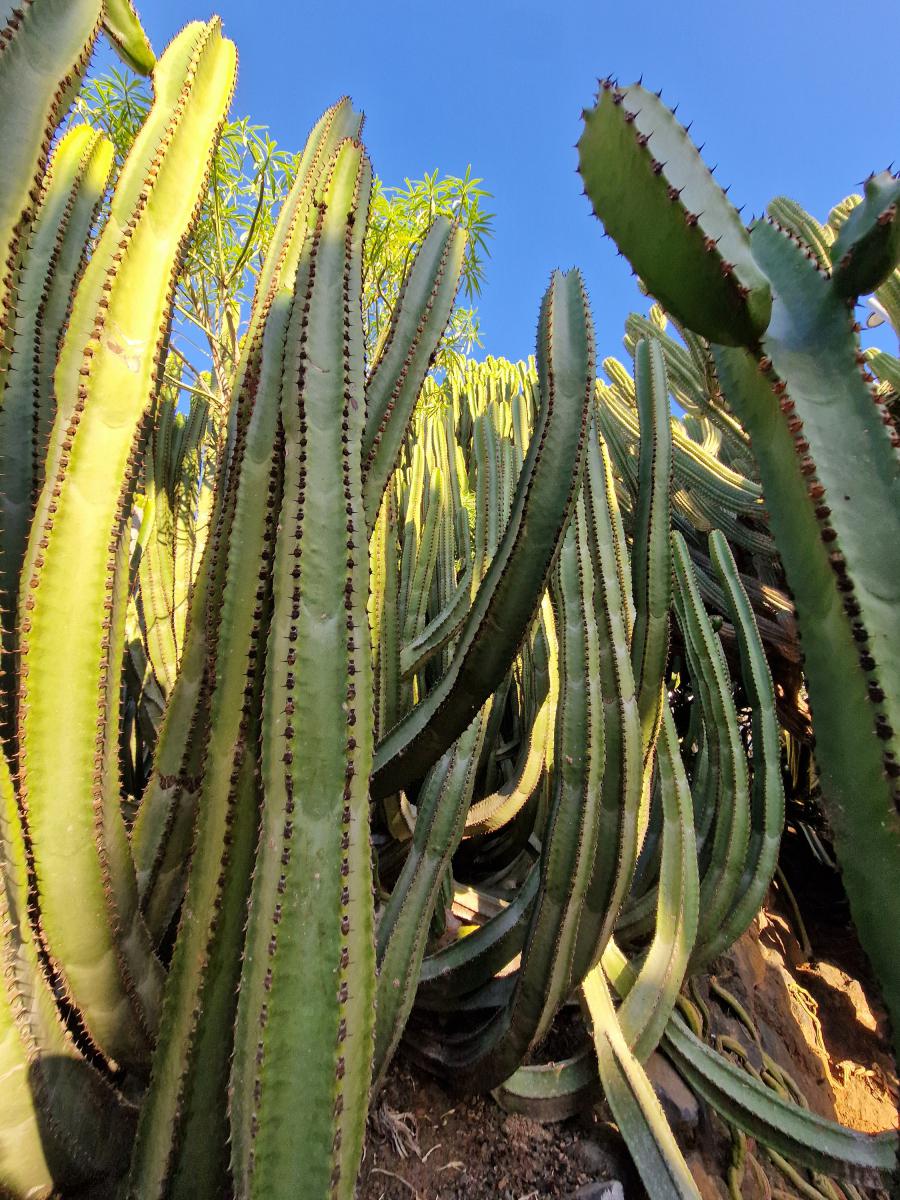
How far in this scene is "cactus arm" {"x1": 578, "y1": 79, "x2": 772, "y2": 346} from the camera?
43.9 inches

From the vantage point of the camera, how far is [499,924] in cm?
204

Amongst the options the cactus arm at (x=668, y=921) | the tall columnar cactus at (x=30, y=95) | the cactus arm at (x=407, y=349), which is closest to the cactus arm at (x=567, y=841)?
the cactus arm at (x=668, y=921)

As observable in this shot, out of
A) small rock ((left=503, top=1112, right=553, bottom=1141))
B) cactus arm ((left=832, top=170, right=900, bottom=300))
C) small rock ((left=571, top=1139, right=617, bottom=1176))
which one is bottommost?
small rock ((left=571, top=1139, right=617, bottom=1176))

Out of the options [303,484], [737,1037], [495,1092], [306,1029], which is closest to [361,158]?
[303,484]

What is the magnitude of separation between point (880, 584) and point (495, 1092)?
1.69 m

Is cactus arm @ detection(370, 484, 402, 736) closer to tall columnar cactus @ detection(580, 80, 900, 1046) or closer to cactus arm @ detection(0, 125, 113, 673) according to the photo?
cactus arm @ detection(0, 125, 113, 673)

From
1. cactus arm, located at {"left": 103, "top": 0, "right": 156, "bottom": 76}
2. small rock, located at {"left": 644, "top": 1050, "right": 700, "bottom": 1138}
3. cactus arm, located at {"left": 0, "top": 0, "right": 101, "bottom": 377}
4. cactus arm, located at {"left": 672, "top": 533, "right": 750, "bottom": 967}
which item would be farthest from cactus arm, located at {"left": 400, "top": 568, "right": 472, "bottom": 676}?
cactus arm, located at {"left": 103, "top": 0, "right": 156, "bottom": 76}

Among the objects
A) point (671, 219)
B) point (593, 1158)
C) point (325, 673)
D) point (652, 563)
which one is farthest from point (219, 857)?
point (652, 563)

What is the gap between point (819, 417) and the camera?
1099mm

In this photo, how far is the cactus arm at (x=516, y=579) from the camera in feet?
5.32

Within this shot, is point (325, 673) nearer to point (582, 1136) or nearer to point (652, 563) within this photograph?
point (652, 563)

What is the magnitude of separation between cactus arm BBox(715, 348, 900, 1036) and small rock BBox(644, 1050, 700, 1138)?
1.49 metres

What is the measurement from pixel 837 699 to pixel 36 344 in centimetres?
165

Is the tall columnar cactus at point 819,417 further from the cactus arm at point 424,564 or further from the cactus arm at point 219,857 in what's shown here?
the cactus arm at point 424,564
